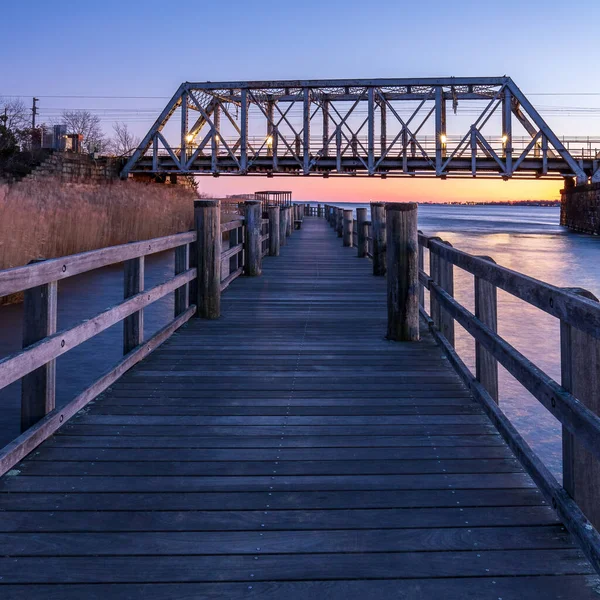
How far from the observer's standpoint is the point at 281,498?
9.95ft

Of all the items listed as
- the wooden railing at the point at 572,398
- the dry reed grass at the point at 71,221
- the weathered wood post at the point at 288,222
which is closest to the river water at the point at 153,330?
the dry reed grass at the point at 71,221

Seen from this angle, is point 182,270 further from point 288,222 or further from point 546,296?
point 288,222

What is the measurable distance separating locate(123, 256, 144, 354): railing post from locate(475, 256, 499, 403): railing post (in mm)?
2386

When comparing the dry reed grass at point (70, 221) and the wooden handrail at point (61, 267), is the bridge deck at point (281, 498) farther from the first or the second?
the dry reed grass at point (70, 221)

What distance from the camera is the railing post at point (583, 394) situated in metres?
2.58

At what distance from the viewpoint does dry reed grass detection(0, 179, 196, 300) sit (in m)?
10.5

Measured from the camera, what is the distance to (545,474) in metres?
3.02

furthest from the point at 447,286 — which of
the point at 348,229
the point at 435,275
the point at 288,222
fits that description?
the point at 288,222

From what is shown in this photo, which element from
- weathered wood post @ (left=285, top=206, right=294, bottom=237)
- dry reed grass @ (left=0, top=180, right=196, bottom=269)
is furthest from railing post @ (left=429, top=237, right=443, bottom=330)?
weathered wood post @ (left=285, top=206, right=294, bottom=237)

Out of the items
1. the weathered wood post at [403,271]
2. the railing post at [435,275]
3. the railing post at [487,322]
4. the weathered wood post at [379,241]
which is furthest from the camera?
the weathered wood post at [379,241]

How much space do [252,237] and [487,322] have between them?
7.88 metres

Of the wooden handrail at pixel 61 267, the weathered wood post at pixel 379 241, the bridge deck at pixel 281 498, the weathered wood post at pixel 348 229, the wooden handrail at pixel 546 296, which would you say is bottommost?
the bridge deck at pixel 281 498

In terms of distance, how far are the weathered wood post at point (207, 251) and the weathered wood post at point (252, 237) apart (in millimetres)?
4042

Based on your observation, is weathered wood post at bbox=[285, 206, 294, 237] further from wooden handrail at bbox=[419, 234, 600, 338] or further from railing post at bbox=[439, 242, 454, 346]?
wooden handrail at bbox=[419, 234, 600, 338]
